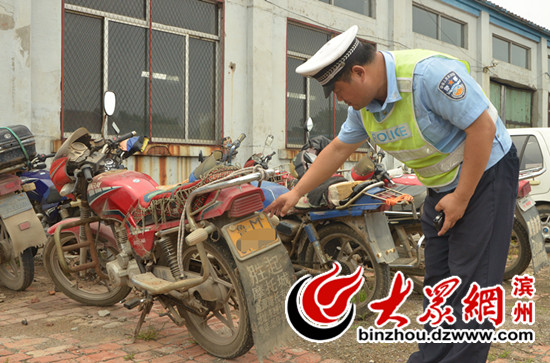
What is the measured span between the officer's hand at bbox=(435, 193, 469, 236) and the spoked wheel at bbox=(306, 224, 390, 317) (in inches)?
74.1

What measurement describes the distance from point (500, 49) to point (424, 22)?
444 cm

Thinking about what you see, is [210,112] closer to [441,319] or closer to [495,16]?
[441,319]

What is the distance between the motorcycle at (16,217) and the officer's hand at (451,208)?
156 inches

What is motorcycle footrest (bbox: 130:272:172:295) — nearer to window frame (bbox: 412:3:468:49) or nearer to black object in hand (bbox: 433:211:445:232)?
black object in hand (bbox: 433:211:445:232)

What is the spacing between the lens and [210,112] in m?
9.15

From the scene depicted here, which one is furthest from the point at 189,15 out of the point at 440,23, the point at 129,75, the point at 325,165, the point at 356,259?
the point at 440,23

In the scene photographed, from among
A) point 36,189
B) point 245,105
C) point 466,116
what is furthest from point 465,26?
point 466,116

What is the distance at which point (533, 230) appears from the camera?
502 centimetres

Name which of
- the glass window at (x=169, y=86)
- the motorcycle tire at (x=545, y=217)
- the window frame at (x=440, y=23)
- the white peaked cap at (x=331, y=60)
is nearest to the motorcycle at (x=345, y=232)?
the white peaked cap at (x=331, y=60)

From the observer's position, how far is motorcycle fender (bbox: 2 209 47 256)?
493cm

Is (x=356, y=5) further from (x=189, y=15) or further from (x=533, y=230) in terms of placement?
(x=533, y=230)

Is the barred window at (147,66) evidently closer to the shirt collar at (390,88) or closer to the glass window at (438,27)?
the shirt collar at (390,88)

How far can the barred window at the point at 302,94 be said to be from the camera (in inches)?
408

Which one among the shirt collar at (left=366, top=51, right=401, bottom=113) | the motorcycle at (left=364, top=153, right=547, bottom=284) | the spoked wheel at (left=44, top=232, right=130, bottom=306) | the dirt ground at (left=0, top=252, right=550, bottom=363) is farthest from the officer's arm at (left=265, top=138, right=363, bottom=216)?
the spoked wheel at (left=44, top=232, right=130, bottom=306)
